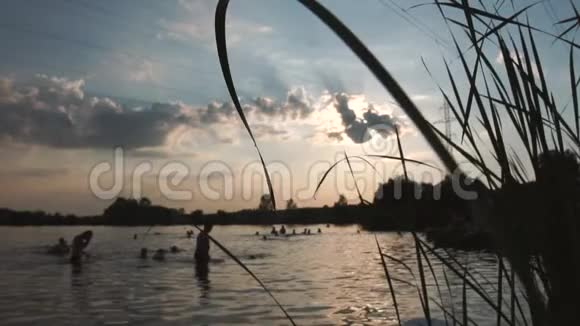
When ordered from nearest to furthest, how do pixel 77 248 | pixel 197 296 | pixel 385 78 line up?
1. pixel 385 78
2. pixel 197 296
3. pixel 77 248

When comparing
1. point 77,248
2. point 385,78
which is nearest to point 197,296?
point 77,248

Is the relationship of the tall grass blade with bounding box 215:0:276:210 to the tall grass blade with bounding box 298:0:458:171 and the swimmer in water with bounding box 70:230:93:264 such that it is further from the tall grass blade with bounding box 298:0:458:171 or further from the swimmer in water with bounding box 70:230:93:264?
the swimmer in water with bounding box 70:230:93:264

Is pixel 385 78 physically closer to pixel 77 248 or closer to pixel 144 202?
pixel 144 202

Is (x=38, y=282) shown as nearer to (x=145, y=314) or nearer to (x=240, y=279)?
(x=240, y=279)

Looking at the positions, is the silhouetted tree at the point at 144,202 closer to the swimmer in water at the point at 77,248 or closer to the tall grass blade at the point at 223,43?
the tall grass blade at the point at 223,43

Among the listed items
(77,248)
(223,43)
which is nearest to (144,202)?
(223,43)

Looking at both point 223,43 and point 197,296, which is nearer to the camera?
point 223,43

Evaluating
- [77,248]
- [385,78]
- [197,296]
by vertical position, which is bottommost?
[197,296]

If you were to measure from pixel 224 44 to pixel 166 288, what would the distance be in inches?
604

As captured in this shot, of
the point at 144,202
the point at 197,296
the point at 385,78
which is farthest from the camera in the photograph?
the point at 197,296

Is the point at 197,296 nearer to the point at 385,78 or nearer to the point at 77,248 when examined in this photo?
the point at 77,248

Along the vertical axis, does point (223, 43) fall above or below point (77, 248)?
above

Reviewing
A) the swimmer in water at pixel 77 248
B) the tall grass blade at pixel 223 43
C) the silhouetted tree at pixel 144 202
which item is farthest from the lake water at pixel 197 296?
the tall grass blade at pixel 223 43

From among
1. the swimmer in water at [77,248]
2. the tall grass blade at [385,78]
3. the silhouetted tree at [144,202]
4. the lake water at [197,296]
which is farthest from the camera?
the swimmer in water at [77,248]
